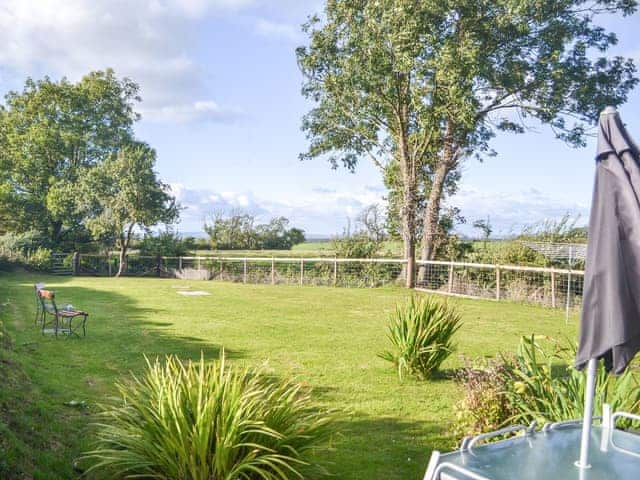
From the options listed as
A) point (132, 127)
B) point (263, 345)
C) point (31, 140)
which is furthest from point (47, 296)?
point (132, 127)

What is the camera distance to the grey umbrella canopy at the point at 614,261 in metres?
2.19

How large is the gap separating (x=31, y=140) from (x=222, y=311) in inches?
1009

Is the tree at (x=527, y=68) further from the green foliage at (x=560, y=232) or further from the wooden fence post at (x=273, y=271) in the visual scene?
the wooden fence post at (x=273, y=271)

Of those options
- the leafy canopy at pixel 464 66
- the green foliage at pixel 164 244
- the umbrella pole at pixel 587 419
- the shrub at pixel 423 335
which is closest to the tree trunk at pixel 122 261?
the green foliage at pixel 164 244

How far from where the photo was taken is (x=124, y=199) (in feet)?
84.3

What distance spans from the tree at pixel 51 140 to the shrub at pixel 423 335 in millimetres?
27300

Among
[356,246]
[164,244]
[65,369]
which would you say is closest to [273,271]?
[356,246]

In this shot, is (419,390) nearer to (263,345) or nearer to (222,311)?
(263,345)

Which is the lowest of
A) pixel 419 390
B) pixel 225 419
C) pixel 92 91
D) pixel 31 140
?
pixel 419 390

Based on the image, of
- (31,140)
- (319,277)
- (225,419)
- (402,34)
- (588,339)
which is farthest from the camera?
(31,140)

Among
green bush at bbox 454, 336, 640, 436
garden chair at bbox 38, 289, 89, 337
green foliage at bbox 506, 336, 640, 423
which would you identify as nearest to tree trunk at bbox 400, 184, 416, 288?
garden chair at bbox 38, 289, 89, 337

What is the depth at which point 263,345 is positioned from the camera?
8484 millimetres

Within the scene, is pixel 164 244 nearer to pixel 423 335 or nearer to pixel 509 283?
pixel 509 283

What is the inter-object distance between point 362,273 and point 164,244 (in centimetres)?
1196
